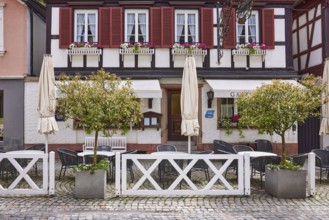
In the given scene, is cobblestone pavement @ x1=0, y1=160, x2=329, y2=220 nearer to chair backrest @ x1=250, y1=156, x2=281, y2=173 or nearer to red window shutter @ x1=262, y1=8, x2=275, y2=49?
chair backrest @ x1=250, y1=156, x2=281, y2=173

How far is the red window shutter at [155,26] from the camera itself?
15.8 meters

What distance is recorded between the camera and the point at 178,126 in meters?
16.6

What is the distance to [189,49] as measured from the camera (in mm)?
15672

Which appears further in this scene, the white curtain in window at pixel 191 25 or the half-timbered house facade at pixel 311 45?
the half-timbered house facade at pixel 311 45

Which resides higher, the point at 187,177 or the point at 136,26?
the point at 136,26

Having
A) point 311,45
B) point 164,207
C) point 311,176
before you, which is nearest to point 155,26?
point 311,45

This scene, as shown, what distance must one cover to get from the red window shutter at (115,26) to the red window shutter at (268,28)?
619 cm

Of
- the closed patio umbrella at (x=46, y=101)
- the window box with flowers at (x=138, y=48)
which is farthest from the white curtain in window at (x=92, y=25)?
the closed patio umbrella at (x=46, y=101)

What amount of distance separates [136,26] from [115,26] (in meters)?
0.90

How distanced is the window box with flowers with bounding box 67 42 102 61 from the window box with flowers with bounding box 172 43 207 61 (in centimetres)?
322

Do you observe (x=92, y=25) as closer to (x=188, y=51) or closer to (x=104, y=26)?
(x=104, y=26)

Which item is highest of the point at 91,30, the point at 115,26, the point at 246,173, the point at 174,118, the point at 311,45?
the point at 115,26

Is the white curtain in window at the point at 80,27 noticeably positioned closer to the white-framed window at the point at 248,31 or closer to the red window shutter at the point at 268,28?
the white-framed window at the point at 248,31

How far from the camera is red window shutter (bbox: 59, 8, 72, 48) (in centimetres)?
1562
